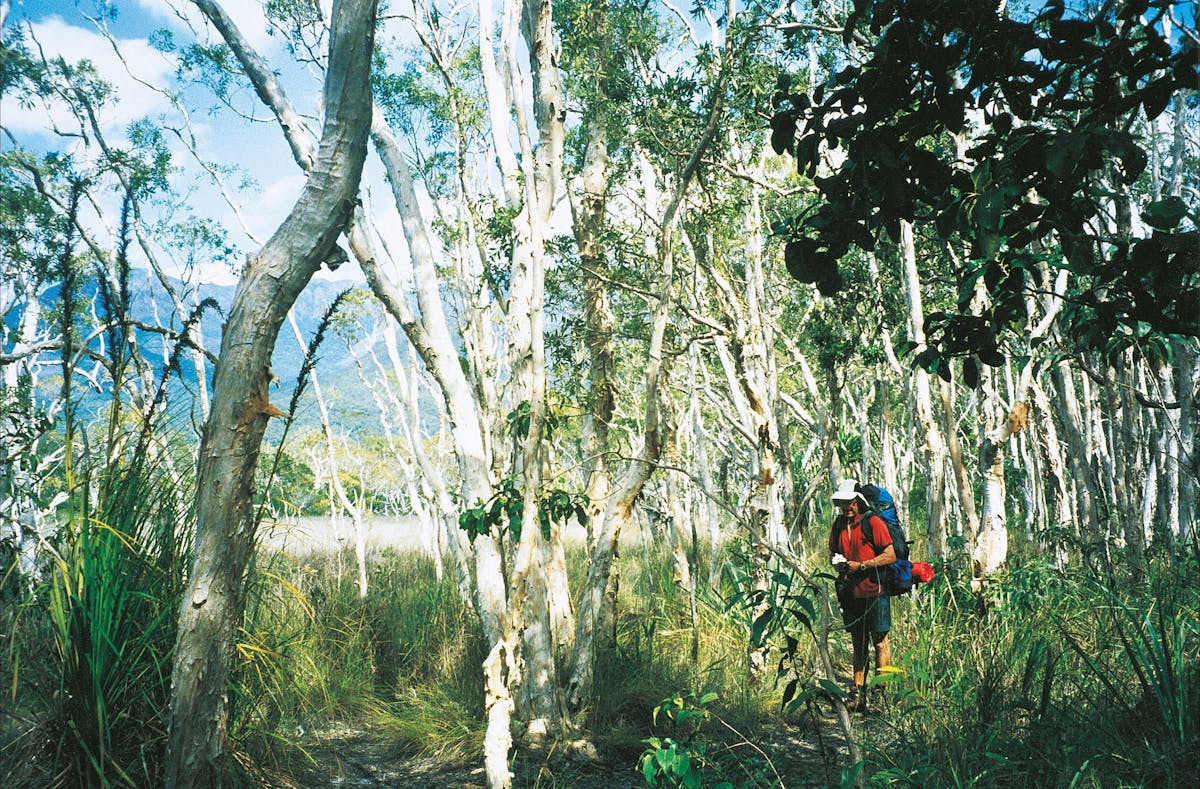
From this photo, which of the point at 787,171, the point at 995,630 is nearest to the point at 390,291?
the point at 995,630

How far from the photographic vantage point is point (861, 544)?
570 centimetres

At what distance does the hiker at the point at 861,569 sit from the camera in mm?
5480

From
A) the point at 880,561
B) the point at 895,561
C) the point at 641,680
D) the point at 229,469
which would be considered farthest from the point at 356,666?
the point at 229,469

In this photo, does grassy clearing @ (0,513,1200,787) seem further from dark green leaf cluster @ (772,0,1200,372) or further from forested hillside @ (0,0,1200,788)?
dark green leaf cluster @ (772,0,1200,372)

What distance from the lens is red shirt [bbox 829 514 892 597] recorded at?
5.56 m

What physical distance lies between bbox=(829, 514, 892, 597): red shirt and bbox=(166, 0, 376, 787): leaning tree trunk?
4.43 m

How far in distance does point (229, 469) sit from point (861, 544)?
467 centimetres

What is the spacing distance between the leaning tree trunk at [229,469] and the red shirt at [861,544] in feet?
14.5

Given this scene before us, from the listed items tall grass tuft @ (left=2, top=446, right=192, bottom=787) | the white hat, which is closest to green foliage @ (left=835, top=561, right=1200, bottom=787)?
the white hat

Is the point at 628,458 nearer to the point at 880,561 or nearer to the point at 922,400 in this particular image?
the point at 880,561

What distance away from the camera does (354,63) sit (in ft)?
8.68

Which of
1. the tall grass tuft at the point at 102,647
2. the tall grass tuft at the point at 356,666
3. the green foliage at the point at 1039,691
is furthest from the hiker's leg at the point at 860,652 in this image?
the tall grass tuft at the point at 102,647

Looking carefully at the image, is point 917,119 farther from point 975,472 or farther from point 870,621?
point 975,472

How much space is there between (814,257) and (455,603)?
6666 mm
